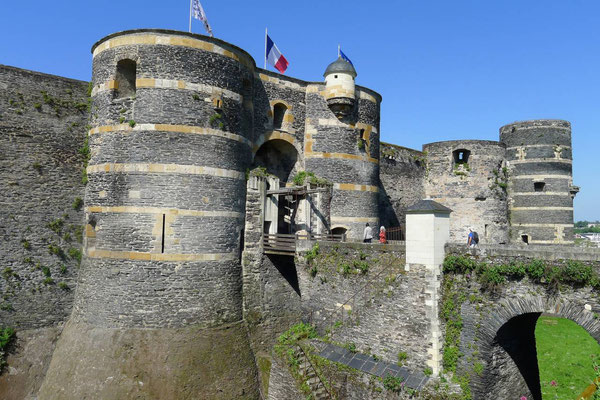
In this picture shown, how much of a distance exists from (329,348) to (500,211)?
18.1 meters

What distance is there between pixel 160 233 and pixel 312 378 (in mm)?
6663

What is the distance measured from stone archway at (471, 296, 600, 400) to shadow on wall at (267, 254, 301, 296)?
748 cm

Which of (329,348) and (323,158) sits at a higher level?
(323,158)

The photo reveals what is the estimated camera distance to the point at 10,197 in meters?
14.5

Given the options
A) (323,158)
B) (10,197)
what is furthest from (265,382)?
(10,197)

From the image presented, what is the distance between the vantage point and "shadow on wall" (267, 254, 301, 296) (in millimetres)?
16281

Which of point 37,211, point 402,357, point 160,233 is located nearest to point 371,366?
point 402,357

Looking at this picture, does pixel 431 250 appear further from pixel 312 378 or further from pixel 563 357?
pixel 563 357

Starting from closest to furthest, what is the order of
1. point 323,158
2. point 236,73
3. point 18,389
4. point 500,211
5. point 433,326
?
point 433,326
point 18,389
point 236,73
point 323,158
point 500,211

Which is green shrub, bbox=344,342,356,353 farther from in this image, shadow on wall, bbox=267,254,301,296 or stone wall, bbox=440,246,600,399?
shadow on wall, bbox=267,254,301,296

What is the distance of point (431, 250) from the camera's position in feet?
39.2

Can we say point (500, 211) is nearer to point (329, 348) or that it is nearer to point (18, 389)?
point (329, 348)

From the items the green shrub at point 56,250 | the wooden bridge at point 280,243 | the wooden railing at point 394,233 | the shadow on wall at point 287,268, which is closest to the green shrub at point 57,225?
the green shrub at point 56,250

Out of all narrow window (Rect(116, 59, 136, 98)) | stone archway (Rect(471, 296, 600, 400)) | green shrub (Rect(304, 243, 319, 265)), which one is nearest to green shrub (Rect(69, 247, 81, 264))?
narrow window (Rect(116, 59, 136, 98))
